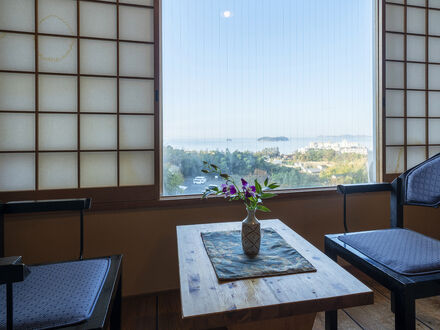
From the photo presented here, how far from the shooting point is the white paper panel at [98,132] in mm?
1739

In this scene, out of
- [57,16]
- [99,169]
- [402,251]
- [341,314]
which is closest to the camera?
[402,251]

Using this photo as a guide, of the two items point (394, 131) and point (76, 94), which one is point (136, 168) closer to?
point (76, 94)

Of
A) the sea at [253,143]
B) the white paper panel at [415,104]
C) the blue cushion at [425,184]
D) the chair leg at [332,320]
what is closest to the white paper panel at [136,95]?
the sea at [253,143]

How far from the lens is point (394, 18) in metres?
2.27

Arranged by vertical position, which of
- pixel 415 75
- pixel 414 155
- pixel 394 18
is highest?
pixel 394 18

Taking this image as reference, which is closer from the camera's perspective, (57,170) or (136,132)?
(57,170)

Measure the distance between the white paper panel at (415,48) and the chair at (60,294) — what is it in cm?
286

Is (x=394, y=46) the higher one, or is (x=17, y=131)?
(x=394, y=46)

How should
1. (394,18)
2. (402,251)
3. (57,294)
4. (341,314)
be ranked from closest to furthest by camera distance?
(57,294) → (402,251) → (341,314) → (394,18)

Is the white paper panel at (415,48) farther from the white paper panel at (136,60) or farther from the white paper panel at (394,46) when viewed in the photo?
the white paper panel at (136,60)

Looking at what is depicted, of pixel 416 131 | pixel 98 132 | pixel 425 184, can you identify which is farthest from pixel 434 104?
pixel 98 132

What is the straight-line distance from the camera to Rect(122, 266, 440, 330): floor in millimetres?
1474

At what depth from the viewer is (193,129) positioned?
6.55ft

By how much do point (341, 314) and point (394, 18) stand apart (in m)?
2.43
